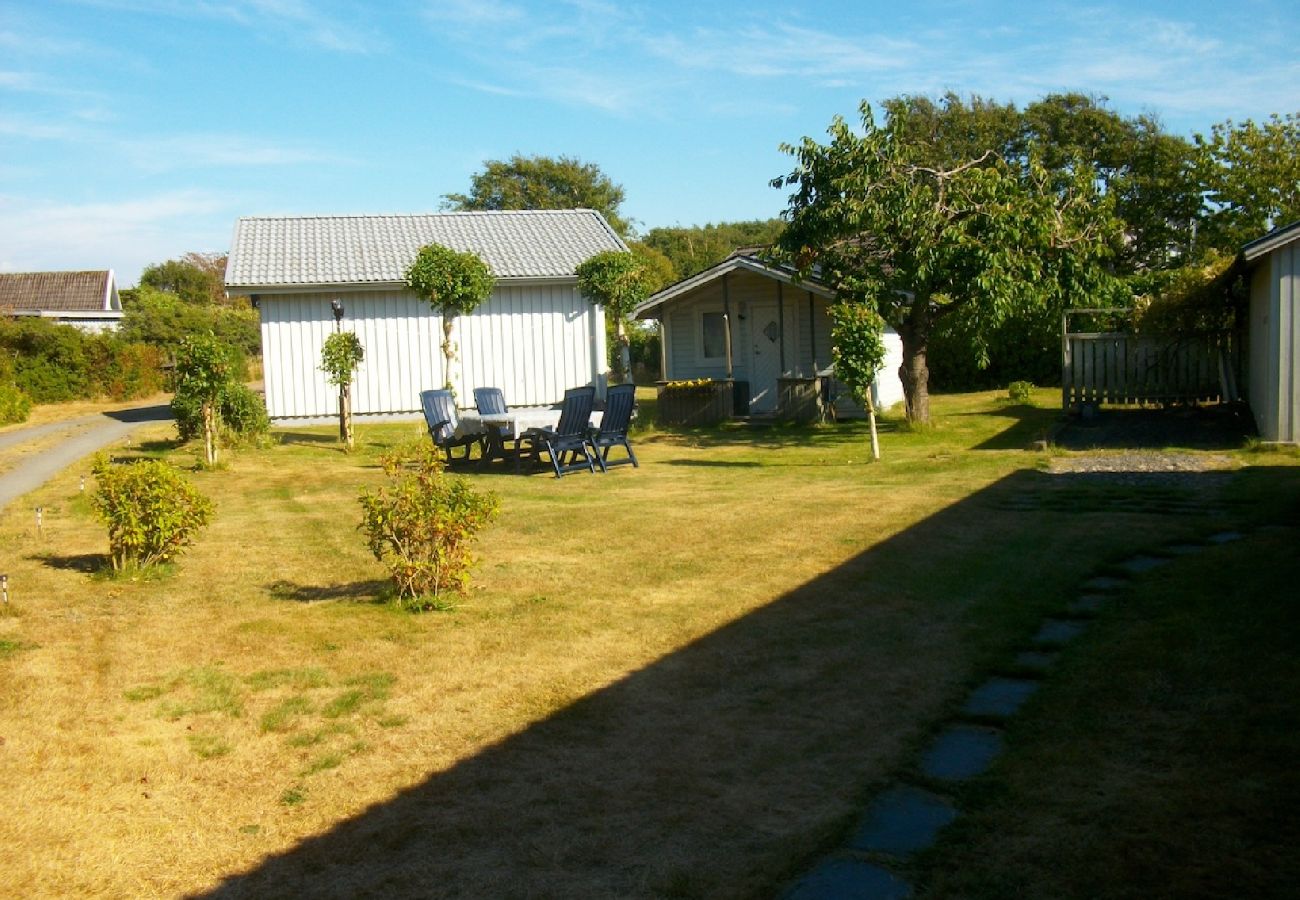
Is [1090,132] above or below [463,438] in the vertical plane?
above

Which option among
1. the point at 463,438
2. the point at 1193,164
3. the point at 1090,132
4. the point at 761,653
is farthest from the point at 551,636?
the point at 1090,132

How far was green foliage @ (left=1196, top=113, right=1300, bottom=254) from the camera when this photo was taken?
1050 inches

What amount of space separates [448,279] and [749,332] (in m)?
6.01

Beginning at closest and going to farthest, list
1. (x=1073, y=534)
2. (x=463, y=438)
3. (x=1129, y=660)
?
(x=1129, y=660) → (x=1073, y=534) → (x=463, y=438)

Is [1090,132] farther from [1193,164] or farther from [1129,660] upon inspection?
[1129,660]

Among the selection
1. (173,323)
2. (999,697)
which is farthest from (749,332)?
(173,323)

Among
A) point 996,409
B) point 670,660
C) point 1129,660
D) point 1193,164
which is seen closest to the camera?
point 1129,660

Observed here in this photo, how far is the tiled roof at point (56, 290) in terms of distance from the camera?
50469 mm

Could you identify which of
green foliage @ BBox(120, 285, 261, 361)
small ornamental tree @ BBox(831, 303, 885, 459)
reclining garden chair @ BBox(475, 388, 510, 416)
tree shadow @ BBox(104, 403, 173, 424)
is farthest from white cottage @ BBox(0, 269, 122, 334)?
small ornamental tree @ BBox(831, 303, 885, 459)

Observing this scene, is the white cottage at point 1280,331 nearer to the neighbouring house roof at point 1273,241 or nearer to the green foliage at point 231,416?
the neighbouring house roof at point 1273,241

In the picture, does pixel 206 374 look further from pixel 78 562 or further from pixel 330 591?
pixel 330 591

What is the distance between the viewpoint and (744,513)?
11203 millimetres

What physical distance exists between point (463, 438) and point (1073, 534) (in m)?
8.79

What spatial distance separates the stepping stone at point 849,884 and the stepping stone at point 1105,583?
14.1 feet
